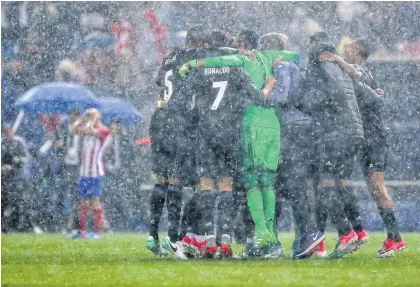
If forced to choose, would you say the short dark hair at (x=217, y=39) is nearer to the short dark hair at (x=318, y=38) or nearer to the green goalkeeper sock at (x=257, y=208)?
the short dark hair at (x=318, y=38)

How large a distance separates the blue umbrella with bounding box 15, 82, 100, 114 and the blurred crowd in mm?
216

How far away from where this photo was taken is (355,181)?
1270cm

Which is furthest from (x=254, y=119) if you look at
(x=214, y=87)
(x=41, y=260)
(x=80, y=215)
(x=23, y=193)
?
(x=23, y=193)

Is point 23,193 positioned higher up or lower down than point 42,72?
lower down

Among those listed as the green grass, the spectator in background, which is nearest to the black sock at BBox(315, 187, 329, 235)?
the green grass

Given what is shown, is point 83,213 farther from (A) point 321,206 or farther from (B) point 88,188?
(A) point 321,206

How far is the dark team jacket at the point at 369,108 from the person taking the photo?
274 inches

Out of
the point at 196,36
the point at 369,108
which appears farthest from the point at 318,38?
the point at 196,36

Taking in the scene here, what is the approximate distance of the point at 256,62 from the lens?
6633mm

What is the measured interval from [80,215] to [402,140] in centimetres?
438

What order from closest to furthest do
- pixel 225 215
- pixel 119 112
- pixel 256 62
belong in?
pixel 225 215
pixel 256 62
pixel 119 112

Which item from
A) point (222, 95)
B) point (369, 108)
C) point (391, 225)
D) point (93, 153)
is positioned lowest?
point (391, 225)

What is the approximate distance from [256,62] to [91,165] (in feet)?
13.6

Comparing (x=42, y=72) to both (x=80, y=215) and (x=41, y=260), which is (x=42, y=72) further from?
(x=41, y=260)
